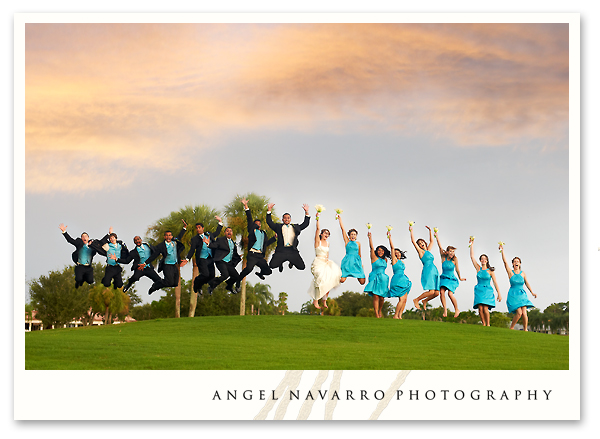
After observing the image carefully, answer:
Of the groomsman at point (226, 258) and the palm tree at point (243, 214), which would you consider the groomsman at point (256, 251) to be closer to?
the groomsman at point (226, 258)

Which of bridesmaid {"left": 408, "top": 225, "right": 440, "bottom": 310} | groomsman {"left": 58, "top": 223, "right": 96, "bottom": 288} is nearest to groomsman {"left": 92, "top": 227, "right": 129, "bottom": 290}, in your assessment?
groomsman {"left": 58, "top": 223, "right": 96, "bottom": 288}

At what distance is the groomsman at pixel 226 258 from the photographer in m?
15.7

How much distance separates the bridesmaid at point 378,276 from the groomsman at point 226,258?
373cm

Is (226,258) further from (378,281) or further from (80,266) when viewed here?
(378,281)

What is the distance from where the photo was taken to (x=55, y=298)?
23.9 metres

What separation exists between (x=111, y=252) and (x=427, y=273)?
8611 mm
